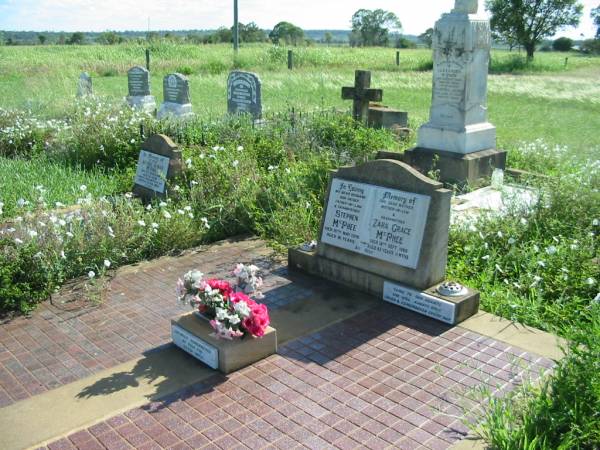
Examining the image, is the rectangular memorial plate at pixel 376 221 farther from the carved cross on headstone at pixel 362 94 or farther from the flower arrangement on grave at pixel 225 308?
the carved cross on headstone at pixel 362 94

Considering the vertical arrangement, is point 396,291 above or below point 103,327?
above

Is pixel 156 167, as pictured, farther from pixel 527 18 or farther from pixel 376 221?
pixel 527 18

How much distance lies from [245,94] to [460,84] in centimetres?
589

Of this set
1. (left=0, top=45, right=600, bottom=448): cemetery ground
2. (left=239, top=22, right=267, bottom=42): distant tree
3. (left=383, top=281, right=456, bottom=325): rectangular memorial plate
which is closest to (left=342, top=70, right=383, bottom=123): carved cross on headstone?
(left=0, top=45, right=600, bottom=448): cemetery ground

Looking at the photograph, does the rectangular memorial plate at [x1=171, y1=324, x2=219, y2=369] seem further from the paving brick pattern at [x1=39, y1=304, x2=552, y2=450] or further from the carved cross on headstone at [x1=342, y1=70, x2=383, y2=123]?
the carved cross on headstone at [x1=342, y1=70, x2=383, y2=123]

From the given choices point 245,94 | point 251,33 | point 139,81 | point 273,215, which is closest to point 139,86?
point 139,81

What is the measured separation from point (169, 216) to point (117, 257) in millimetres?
753

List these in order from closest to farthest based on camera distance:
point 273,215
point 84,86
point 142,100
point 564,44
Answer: point 273,215 → point 84,86 → point 142,100 → point 564,44

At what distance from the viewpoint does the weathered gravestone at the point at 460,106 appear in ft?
32.0

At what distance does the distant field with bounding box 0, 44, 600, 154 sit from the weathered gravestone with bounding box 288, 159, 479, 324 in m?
7.39

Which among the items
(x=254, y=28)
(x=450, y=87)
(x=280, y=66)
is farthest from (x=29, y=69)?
(x=254, y=28)

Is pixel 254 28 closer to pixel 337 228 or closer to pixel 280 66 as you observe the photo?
pixel 280 66

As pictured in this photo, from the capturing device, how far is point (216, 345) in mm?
4484

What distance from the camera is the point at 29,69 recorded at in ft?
101
